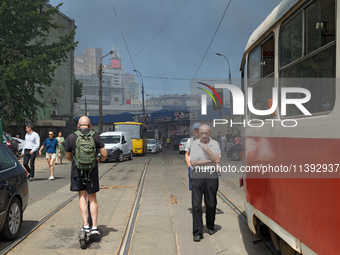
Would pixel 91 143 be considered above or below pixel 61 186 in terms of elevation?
above

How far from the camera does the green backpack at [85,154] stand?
16.2ft

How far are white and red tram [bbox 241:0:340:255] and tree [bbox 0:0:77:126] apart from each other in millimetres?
21629

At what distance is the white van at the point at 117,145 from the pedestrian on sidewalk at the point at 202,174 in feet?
49.9

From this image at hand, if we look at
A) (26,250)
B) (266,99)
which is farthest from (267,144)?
Result: (26,250)

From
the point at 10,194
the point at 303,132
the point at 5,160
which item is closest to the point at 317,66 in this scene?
the point at 303,132

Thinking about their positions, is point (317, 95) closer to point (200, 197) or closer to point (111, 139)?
point (200, 197)

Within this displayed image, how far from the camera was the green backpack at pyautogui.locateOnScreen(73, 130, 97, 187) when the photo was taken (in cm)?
495

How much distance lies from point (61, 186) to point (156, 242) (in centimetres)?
646

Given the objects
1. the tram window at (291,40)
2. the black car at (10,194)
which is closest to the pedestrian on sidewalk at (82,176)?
the black car at (10,194)

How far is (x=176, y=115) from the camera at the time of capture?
174 ft

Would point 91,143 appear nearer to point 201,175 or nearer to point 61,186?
point 201,175

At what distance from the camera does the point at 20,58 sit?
24984 mm

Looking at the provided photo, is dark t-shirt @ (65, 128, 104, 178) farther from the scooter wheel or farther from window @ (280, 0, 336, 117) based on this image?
window @ (280, 0, 336, 117)

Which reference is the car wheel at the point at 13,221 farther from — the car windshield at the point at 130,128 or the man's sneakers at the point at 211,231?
the car windshield at the point at 130,128
